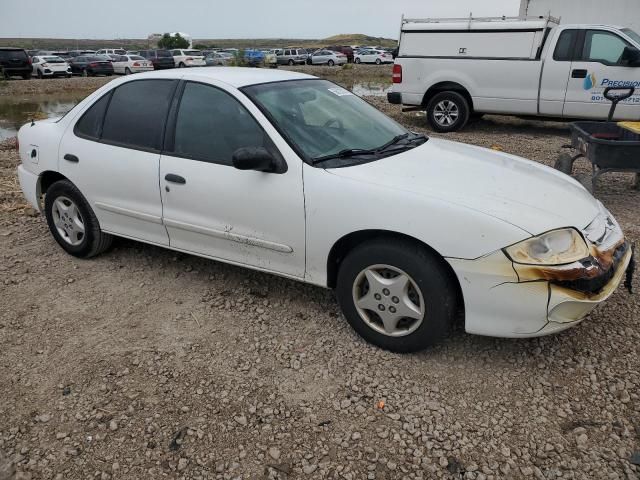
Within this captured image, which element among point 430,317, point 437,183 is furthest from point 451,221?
point 430,317

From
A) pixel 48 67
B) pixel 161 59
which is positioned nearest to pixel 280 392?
pixel 48 67

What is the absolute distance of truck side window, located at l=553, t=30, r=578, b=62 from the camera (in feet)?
30.0

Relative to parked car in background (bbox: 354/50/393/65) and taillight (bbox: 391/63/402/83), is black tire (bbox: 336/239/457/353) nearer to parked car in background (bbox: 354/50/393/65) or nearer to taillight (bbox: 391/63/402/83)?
taillight (bbox: 391/63/402/83)

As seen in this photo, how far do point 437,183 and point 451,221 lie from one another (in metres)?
0.35

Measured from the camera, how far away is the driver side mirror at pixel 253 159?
312 centimetres

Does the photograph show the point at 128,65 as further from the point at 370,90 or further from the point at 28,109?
the point at 370,90

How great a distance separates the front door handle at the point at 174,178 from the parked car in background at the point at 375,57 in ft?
144

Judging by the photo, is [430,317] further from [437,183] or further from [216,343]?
[216,343]

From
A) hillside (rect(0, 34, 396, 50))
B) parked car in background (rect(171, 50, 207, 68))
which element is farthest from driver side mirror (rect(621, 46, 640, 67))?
hillside (rect(0, 34, 396, 50))

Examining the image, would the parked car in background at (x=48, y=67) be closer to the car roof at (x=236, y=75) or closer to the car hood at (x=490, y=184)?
the car roof at (x=236, y=75)

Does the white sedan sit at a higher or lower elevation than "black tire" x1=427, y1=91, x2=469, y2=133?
higher

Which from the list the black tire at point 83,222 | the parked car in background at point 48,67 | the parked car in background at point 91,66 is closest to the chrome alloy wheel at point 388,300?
the black tire at point 83,222

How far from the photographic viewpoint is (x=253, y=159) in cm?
312

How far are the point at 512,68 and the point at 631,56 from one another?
6.12 ft
